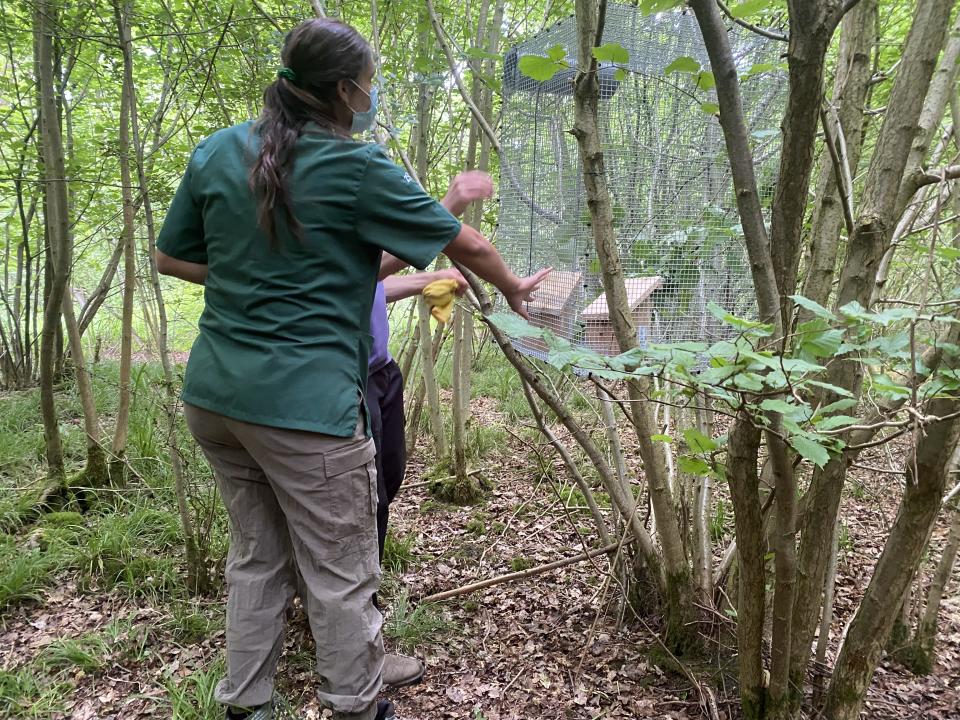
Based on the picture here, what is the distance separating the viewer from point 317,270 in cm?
140

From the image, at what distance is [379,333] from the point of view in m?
2.06

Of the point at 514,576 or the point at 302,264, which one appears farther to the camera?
the point at 514,576

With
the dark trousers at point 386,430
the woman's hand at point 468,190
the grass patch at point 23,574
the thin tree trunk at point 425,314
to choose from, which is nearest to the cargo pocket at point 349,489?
the dark trousers at point 386,430

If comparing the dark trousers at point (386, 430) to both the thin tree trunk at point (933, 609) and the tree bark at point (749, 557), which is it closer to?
the tree bark at point (749, 557)

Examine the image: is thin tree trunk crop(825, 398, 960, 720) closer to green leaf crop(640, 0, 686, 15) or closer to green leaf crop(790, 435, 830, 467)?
green leaf crop(790, 435, 830, 467)

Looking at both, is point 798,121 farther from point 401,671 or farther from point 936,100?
point 401,671

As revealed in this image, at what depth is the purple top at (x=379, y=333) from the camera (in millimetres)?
2010

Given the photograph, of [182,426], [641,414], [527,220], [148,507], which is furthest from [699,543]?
[182,426]

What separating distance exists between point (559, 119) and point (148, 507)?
2.62 m

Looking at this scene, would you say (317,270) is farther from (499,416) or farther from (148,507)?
(499,416)

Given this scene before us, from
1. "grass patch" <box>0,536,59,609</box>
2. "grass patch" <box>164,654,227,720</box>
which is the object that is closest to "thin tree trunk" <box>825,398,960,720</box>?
"grass patch" <box>164,654,227,720</box>

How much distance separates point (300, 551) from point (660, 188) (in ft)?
4.90

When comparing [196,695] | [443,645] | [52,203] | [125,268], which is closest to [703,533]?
[443,645]

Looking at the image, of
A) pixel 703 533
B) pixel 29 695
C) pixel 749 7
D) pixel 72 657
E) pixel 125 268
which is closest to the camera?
pixel 749 7
